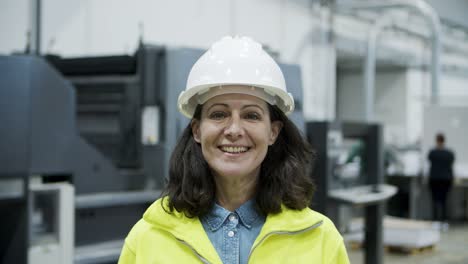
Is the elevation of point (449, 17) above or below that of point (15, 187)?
above

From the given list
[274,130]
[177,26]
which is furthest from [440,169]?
[274,130]

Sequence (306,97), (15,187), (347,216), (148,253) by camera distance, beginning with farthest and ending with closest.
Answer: (306,97) < (347,216) < (15,187) < (148,253)

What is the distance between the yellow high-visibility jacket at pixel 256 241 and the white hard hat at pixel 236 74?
0.81ft

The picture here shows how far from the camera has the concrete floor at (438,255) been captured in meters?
5.69

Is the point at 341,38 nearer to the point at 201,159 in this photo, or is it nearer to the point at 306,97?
the point at 306,97

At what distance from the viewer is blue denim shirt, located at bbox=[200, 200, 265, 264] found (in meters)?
1.10

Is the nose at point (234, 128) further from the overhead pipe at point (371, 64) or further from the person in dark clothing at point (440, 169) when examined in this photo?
the overhead pipe at point (371, 64)

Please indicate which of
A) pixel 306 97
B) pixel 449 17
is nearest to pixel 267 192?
pixel 306 97

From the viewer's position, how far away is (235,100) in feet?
3.66

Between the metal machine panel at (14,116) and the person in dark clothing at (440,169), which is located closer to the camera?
the metal machine panel at (14,116)

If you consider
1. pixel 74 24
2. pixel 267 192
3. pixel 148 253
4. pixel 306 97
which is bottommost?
pixel 148 253

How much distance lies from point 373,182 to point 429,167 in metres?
3.70

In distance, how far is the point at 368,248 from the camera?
4.35 meters

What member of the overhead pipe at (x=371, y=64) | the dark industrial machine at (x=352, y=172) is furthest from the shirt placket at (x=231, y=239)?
the overhead pipe at (x=371, y=64)
